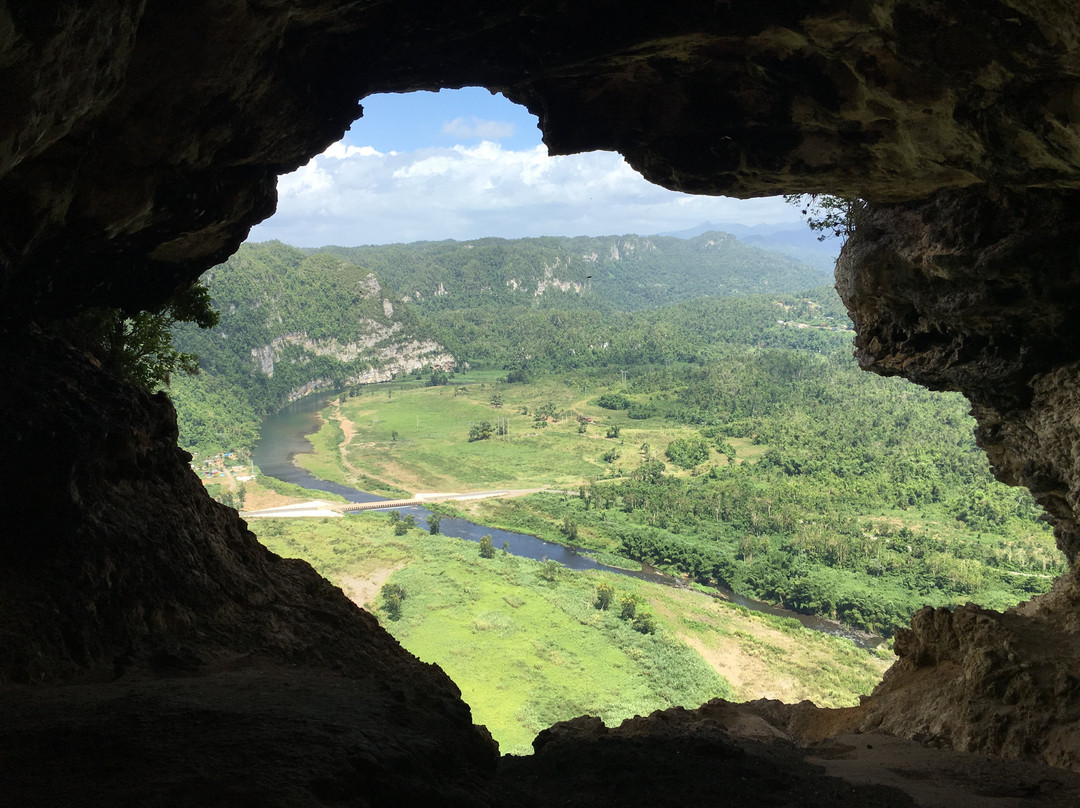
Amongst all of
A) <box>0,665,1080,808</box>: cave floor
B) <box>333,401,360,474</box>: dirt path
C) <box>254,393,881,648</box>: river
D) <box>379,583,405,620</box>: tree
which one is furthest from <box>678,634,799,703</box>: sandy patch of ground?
<box>333,401,360,474</box>: dirt path

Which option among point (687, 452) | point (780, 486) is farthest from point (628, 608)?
point (687, 452)

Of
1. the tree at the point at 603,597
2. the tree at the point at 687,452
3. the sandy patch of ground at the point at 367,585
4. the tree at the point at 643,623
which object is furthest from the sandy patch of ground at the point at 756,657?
the tree at the point at 687,452

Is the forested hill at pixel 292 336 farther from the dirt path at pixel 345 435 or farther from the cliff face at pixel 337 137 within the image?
the cliff face at pixel 337 137

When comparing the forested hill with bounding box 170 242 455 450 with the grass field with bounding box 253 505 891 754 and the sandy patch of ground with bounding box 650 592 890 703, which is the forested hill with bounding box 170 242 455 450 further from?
the sandy patch of ground with bounding box 650 592 890 703

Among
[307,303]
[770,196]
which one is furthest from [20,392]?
[307,303]

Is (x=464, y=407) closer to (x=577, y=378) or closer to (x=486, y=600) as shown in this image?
(x=577, y=378)

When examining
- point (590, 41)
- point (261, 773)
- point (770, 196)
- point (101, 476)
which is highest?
point (590, 41)

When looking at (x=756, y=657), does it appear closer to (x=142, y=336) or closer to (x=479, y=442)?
(x=142, y=336)
